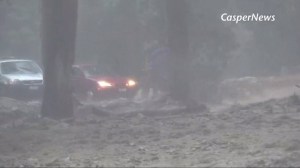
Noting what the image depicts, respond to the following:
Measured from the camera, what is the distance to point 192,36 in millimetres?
25578

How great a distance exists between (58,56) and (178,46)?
520 centimetres

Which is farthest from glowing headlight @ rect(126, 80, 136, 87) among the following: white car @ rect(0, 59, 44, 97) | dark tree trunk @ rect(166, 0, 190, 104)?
dark tree trunk @ rect(166, 0, 190, 104)

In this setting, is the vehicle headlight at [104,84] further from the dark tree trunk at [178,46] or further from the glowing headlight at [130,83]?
the dark tree trunk at [178,46]

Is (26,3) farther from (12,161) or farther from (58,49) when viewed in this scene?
(12,161)

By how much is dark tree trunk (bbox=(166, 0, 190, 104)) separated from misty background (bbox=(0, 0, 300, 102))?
5.11 ft

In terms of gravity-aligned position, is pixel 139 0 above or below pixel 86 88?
above

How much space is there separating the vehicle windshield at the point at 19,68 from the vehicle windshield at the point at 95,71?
1.89 metres

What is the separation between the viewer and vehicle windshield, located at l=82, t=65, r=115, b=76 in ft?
87.5

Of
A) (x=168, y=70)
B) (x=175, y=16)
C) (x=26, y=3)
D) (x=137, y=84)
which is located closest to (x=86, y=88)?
(x=137, y=84)

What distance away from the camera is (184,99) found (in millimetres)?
21891

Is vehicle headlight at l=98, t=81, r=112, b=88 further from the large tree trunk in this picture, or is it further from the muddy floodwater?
the large tree trunk

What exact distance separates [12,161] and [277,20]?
Result: 87.6 feet

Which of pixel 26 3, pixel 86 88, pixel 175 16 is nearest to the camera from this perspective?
pixel 175 16

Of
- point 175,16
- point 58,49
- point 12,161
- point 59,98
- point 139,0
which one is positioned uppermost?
point 139,0
